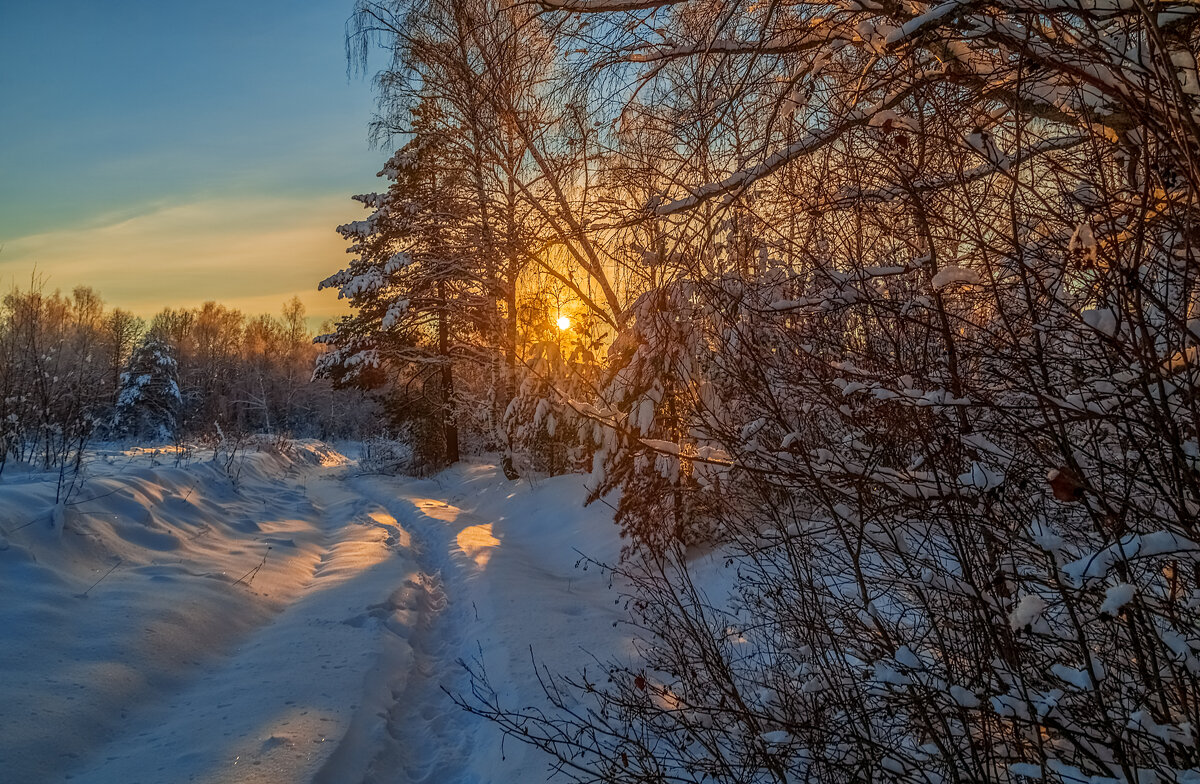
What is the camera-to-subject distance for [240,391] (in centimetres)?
4838

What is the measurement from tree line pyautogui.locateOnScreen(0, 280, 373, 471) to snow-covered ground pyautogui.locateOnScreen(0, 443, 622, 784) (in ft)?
4.20

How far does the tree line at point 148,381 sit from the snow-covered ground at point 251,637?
1281 millimetres

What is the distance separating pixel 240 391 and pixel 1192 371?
5497 centimetres

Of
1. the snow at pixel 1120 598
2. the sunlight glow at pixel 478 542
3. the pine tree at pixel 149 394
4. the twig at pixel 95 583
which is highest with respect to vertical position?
the pine tree at pixel 149 394

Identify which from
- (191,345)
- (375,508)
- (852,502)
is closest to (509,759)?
(852,502)

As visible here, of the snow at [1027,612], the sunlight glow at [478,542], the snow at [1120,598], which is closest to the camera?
the snow at [1120,598]

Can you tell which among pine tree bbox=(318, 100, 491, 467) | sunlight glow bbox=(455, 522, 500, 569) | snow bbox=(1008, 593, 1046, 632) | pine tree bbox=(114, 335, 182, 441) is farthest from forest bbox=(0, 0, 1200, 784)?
pine tree bbox=(114, 335, 182, 441)

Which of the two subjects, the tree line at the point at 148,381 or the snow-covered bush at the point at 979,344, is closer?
the snow-covered bush at the point at 979,344

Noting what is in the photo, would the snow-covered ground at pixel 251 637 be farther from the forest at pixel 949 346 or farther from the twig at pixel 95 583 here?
the forest at pixel 949 346

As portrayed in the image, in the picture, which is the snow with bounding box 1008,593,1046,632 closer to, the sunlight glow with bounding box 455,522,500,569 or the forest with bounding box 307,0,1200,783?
the forest with bounding box 307,0,1200,783

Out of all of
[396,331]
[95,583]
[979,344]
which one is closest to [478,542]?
[95,583]

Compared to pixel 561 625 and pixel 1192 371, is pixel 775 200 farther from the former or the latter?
pixel 561 625

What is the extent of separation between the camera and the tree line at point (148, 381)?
8.52m

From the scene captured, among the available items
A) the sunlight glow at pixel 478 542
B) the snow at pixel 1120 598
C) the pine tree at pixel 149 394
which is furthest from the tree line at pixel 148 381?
the snow at pixel 1120 598
